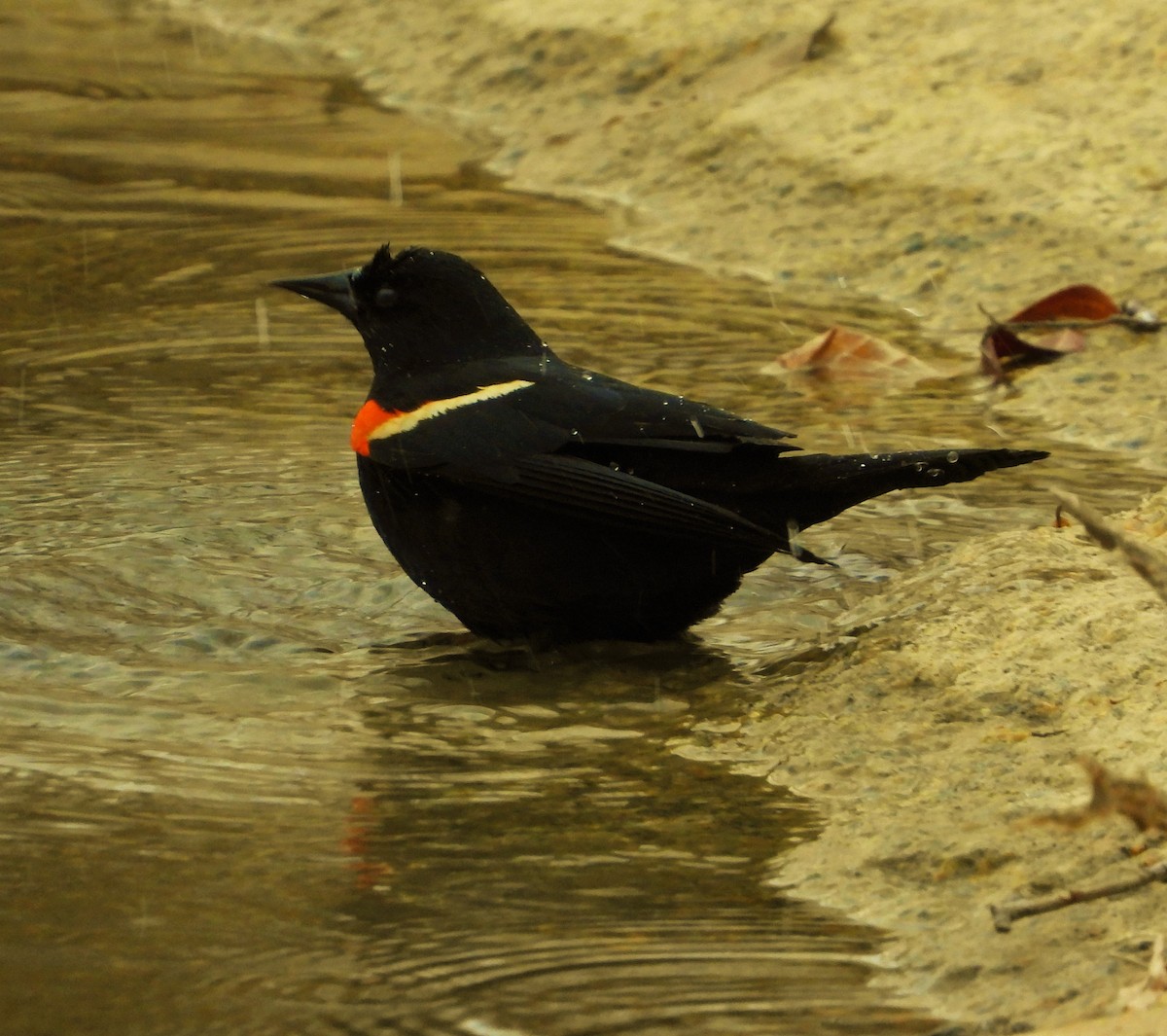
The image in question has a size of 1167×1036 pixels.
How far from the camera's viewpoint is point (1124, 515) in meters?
4.08

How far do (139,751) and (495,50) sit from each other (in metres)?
6.67

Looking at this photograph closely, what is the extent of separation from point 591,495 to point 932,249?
3.43 meters

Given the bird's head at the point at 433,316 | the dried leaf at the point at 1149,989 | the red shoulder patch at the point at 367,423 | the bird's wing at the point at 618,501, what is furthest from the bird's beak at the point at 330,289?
the dried leaf at the point at 1149,989

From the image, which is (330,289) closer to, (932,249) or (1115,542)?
(1115,542)

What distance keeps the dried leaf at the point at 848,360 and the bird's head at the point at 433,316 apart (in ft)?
5.30

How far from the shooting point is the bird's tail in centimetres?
366

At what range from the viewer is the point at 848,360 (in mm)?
5770

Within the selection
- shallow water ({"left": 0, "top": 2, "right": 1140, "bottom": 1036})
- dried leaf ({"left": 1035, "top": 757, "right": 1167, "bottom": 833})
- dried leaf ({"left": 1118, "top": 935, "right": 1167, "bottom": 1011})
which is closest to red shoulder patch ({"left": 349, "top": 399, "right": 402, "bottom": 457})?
shallow water ({"left": 0, "top": 2, "right": 1140, "bottom": 1036})

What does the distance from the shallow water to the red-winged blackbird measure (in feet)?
0.44

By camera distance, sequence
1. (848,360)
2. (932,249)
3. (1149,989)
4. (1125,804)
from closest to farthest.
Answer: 1. (1149,989)
2. (1125,804)
3. (848,360)
4. (932,249)

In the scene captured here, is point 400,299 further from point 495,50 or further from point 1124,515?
point 495,50

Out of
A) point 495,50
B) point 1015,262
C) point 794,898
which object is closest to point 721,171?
point 1015,262

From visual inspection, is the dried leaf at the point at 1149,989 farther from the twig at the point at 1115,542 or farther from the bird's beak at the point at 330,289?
the bird's beak at the point at 330,289

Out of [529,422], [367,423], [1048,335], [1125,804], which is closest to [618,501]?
[529,422]
